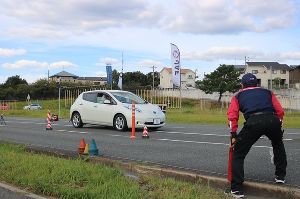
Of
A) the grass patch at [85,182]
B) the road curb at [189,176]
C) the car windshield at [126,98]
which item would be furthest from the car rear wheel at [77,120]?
the grass patch at [85,182]

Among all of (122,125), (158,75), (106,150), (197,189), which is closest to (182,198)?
(197,189)

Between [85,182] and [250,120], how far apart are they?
264 cm

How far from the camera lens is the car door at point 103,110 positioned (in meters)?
16.5

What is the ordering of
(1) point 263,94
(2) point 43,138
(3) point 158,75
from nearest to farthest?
(1) point 263,94, (2) point 43,138, (3) point 158,75

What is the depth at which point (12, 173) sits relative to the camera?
7570mm

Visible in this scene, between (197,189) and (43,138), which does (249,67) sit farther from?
(197,189)

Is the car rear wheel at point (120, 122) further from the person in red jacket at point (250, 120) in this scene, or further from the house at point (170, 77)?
the house at point (170, 77)

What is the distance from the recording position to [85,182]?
6707mm

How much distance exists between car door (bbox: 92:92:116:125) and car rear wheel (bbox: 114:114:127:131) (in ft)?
0.82

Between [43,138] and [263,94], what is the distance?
924cm

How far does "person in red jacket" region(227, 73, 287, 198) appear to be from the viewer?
598 cm

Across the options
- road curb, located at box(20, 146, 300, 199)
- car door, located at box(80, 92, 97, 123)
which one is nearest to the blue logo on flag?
car door, located at box(80, 92, 97, 123)

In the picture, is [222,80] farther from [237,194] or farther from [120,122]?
[237,194]

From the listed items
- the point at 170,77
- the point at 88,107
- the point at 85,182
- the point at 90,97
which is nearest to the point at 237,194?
the point at 85,182
